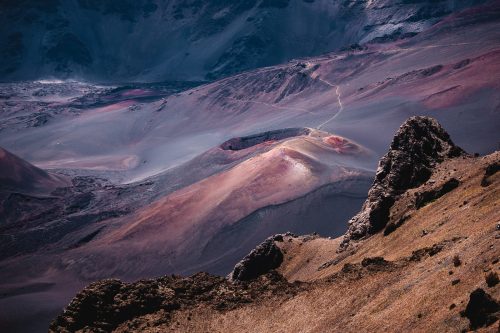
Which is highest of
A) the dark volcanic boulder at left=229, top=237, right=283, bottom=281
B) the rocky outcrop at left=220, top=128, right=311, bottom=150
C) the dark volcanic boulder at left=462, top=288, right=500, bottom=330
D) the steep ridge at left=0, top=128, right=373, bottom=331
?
the dark volcanic boulder at left=462, top=288, right=500, bottom=330

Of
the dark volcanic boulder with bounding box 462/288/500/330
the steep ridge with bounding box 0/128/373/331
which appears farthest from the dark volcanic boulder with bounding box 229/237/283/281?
the steep ridge with bounding box 0/128/373/331

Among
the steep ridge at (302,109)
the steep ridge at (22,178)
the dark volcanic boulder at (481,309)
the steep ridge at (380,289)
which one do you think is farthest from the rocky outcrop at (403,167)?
the steep ridge at (22,178)

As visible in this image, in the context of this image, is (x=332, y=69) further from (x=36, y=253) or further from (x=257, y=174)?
(x=36, y=253)

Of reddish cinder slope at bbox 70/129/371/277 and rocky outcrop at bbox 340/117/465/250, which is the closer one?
rocky outcrop at bbox 340/117/465/250

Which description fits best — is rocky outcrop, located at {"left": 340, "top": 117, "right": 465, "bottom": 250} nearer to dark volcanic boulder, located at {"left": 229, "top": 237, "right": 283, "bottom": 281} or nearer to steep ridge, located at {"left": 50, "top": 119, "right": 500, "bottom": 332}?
steep ridge, located at {"left": 50, "top": 119, "right": 500, "bottom": 332}

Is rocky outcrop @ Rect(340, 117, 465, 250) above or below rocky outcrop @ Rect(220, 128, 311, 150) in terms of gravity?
above

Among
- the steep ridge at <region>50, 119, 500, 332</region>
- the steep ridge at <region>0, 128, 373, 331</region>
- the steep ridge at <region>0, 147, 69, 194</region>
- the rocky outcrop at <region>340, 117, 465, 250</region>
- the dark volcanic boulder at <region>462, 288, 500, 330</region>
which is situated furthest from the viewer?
the steep ridge at <region>0, 147, 69, 194</region>
